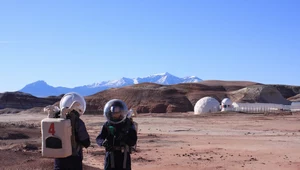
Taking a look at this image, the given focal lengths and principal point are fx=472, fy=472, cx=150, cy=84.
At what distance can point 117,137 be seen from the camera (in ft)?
24.3

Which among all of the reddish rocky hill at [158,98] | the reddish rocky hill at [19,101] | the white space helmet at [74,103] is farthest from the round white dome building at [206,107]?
the white space helmet at [74,103]

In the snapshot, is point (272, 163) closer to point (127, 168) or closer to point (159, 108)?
point (127, 168)

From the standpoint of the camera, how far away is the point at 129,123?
7.57 metres

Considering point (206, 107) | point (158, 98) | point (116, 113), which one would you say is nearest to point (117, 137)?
point (116, 113)

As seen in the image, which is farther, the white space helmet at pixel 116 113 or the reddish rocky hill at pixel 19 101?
the reddish rocky hill at pixel 19 101

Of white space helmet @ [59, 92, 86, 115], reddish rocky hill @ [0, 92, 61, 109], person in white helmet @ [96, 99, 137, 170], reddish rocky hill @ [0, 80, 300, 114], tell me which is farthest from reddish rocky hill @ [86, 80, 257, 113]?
person in white helmet @ [96, 99, 137, 170]

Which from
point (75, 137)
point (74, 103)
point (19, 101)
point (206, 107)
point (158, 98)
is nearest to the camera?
point (75, 137)

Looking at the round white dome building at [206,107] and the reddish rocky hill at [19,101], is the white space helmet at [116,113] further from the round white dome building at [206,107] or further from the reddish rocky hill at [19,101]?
the reddish rocky hill at [19,101]

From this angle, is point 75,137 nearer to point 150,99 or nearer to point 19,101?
point 150,99

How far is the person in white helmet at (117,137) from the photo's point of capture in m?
7.41

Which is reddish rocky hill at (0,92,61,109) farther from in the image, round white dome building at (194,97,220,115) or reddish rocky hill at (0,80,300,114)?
round white dome building at (194,97,220,115)

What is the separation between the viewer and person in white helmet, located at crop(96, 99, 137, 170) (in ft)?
24.3

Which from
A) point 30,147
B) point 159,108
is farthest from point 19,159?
point 159,108

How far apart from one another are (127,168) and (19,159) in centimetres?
824
